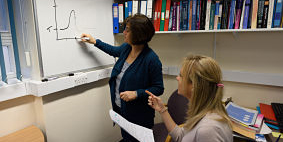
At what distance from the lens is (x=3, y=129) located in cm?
135

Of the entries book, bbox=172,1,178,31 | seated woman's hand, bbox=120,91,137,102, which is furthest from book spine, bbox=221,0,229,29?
seated woman's hand, bbox=120,91,137,102

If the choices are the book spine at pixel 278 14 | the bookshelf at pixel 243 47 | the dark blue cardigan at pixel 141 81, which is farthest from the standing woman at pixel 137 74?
the book spine at pixel 278 14

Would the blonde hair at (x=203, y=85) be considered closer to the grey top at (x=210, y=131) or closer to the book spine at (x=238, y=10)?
the grey top at (x=210, y=131)

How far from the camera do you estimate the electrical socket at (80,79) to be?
1.63m

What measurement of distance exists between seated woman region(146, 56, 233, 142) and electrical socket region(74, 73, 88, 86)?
104 cm

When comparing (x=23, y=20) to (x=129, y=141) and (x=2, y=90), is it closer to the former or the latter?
(x=2, y=90)

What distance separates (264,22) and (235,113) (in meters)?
0.81

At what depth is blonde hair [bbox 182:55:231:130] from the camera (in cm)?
89

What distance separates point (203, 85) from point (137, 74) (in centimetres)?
68

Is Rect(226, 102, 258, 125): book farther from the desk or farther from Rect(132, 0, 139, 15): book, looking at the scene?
Rect(132, 0, 139, 15): book

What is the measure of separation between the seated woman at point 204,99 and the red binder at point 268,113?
837 millimetres

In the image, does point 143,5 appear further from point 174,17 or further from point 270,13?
point 270,13

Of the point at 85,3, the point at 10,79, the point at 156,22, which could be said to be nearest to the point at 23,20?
the point at 10,79

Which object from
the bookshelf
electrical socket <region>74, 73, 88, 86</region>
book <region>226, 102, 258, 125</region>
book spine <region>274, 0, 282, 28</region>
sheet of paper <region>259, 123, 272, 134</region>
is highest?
book spine <region>274, 0, 282, 28</region>
